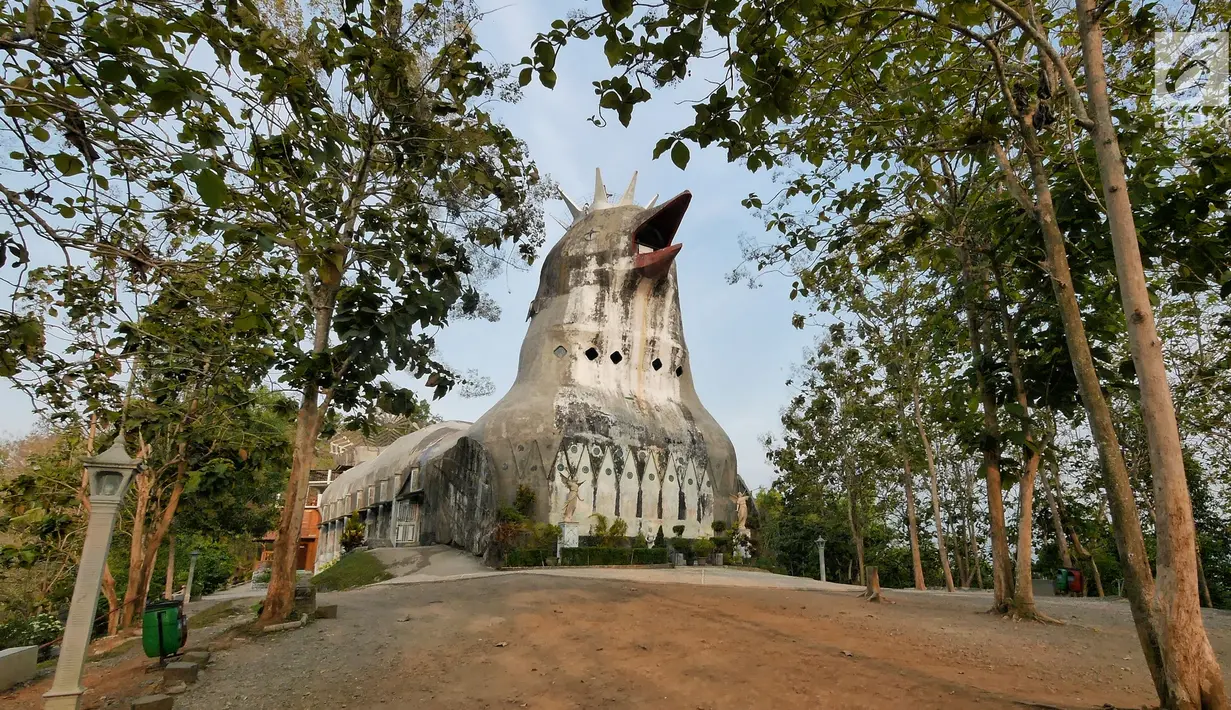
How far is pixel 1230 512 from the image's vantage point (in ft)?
73.8

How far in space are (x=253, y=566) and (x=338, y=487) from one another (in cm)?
632

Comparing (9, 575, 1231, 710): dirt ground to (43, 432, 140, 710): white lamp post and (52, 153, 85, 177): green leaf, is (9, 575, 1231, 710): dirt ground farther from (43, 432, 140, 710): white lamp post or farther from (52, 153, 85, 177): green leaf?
(52, 153, 85, 177): green leaf

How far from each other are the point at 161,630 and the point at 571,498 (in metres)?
13.2

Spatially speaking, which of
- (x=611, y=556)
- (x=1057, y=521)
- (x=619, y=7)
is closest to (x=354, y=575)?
(x=611, y=556)

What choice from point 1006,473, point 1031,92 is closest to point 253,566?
point 1006,473

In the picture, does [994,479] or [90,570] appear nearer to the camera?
[90,570]

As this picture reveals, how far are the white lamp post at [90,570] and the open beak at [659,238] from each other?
18.4 m

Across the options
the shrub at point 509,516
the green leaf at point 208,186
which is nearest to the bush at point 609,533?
the shrub at point 509,516

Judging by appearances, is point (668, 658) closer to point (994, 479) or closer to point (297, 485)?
point (297, 485)

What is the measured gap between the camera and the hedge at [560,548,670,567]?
1798 cm

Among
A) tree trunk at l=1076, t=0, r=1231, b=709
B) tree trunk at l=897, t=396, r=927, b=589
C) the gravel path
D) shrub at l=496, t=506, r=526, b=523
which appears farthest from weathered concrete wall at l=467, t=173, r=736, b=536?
tree trunk at l=1076, t=0, r=1231, b=709

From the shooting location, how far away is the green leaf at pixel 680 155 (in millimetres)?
4082

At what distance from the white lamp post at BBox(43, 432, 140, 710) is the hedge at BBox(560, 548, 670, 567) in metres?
12.9

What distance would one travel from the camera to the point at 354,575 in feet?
64.5
